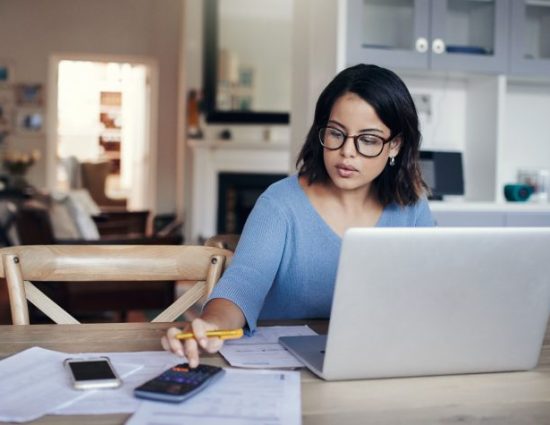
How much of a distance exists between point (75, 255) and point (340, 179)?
0.55 m

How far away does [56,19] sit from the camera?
822 cm

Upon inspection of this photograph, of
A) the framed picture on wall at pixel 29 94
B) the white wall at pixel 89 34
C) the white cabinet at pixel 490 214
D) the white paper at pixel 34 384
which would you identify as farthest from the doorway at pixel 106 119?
the white paper at pixel 34 384

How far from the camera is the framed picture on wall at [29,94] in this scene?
8266 millimetres

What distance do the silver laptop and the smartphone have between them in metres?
0.27

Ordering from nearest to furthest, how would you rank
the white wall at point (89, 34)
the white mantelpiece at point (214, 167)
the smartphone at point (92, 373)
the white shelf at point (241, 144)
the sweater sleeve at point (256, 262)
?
the smartphone at point (92, 373) < the sweater sleeve at point (256, 262) < the white shelf at point (241, 144) < the white mantelpiece at point (214, 167) < the white wall at point (89, 34)

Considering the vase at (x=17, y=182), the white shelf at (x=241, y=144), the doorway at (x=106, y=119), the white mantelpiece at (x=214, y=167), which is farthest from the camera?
the doorway at (x=106, y=119)

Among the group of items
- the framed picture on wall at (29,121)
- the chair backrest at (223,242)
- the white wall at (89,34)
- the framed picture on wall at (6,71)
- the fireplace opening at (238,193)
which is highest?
the white wall at (89,34)

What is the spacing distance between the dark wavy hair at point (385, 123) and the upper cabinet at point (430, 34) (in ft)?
5.65

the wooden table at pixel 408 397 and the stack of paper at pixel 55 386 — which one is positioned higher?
the stack of paper at pixel 55 386

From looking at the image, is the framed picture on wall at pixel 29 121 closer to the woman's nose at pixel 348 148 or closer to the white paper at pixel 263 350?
the woman's nose at pixel 348 148

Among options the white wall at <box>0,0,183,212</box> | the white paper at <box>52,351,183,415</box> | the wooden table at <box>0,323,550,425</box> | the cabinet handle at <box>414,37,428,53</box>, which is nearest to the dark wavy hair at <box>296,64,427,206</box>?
the wooden table at <box>0,323,550,425</box>

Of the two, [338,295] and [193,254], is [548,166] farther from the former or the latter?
[338,295]

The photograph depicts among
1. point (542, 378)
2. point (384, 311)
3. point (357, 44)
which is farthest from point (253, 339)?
point (357, 44)

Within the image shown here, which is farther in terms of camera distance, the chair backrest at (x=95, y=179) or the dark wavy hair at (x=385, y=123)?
the chair backrest at (x=95, y=179)
